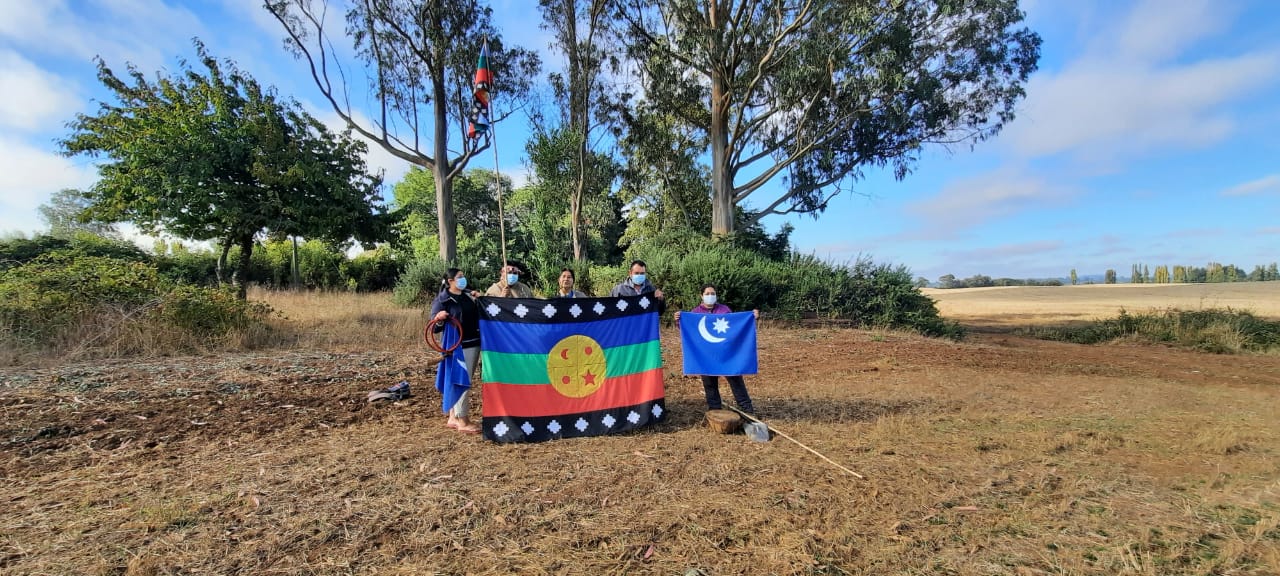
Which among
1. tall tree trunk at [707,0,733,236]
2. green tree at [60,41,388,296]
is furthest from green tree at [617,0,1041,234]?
green tree at [60,41,388,296]

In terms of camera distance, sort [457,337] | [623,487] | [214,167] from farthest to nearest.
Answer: [214,167], [457,337], [623,487]

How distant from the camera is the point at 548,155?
19.0 metres

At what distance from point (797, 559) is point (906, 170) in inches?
819

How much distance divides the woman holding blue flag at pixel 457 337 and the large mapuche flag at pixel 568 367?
0.61 feet

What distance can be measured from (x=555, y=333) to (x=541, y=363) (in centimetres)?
30

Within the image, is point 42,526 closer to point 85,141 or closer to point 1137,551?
point 1137,551

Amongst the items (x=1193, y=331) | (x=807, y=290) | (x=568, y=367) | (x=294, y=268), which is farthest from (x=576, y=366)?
Answer: (x=294, y=268)

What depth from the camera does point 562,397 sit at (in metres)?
4.93

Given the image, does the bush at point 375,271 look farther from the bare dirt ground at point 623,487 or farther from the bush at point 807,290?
the bare dirt ground at point 623,487

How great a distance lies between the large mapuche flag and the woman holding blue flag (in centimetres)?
19

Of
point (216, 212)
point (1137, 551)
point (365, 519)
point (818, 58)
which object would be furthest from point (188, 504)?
point (818, 58)

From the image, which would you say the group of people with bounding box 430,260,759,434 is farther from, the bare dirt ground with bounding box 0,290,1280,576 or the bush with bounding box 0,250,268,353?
the bush with bounding box 0,250,268,353

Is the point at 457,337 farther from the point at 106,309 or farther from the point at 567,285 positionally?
the point at 106,309

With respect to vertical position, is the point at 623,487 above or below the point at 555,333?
below
